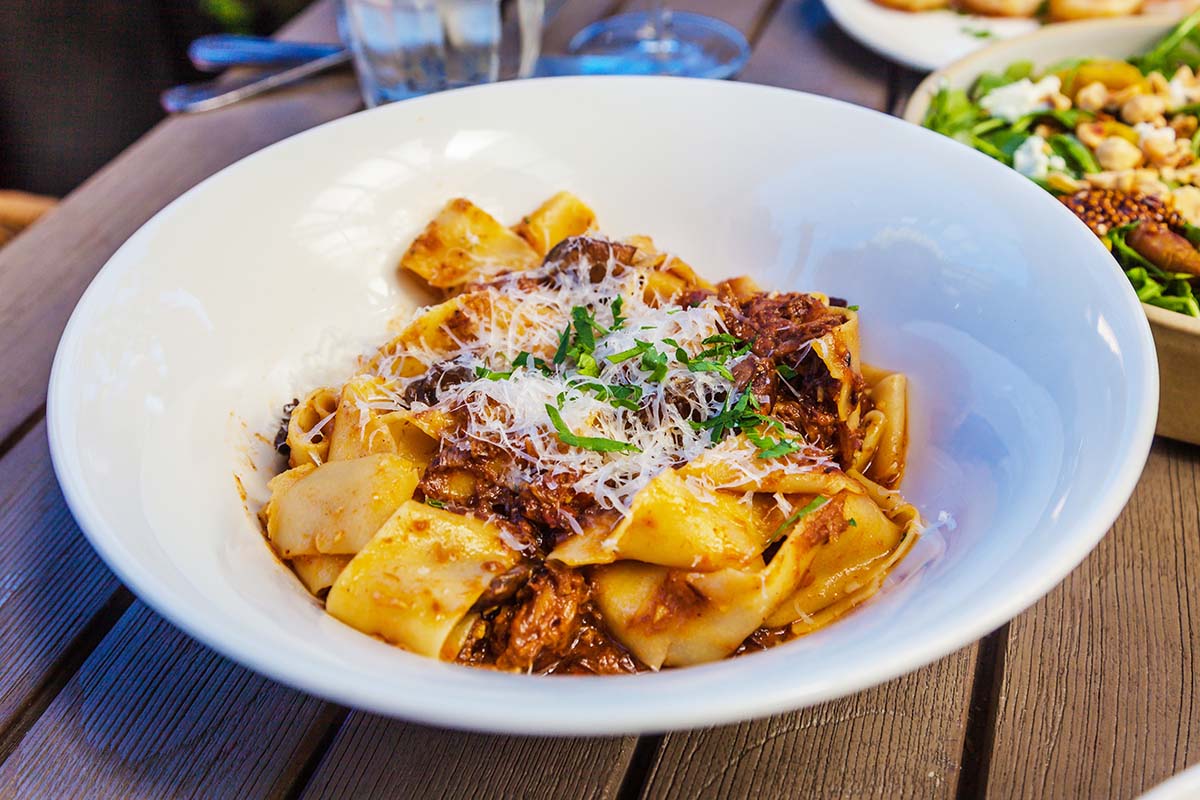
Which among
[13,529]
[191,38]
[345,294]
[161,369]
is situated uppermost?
[161,369]

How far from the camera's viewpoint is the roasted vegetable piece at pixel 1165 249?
293 centimetres

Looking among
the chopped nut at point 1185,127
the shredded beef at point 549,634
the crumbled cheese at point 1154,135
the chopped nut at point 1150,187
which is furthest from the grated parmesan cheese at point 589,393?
the chopped nut at point 1185,127

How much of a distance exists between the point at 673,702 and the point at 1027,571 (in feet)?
2.16

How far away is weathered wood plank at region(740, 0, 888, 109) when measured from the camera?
14.3 ft

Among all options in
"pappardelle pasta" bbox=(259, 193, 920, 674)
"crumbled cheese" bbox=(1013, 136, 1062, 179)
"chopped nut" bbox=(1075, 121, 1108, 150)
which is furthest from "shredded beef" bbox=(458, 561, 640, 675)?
"chopped nut" bbox=(1075, 121, 1108, 150)

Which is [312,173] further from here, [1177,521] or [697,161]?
[1177,521]

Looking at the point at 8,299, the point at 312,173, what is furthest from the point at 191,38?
the point at 312,173

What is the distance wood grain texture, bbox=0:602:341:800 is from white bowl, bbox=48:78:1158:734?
0.84 ft

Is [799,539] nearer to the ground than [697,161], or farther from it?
nearer to the ground

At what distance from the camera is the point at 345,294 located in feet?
9.49

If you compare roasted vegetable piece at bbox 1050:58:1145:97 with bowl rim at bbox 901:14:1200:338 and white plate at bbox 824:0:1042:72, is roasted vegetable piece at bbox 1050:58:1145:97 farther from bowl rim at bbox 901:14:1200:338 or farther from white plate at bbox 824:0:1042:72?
white plate at bbox 824:0:1042:72

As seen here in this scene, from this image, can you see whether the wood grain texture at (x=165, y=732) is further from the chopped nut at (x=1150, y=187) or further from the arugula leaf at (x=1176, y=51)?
the arugula leaf at (x=1176, y=51)

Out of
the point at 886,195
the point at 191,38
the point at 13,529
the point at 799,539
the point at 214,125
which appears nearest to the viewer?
the point at 799,539

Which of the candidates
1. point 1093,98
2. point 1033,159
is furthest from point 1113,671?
point 1093,98
